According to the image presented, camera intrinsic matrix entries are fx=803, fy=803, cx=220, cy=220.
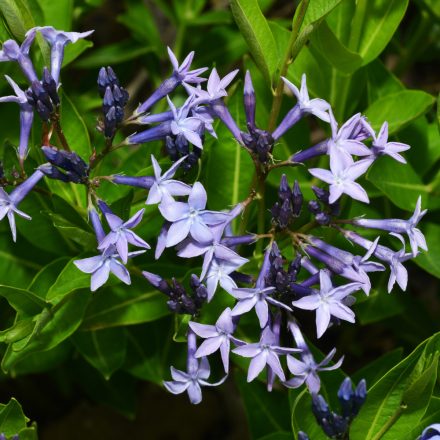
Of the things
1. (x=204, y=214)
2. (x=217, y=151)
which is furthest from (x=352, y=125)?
A: (x=217, y=151)

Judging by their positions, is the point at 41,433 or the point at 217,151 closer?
the point at 217,151

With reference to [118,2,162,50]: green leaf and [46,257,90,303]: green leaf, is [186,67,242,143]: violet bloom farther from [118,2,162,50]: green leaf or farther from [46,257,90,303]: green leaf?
[118,2,162,50]: green leaf

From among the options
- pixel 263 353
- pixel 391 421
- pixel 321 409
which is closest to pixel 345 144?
pixel 263 353

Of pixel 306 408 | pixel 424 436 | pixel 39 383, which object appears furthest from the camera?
pixel 39 383

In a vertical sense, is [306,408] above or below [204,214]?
below

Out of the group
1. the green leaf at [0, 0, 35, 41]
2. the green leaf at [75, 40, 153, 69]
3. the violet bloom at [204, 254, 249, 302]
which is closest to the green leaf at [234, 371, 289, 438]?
the violet bloom at [204, 254, 249, 302]

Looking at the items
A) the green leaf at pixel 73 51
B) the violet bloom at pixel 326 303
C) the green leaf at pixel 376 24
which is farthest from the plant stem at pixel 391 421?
the green leaf at pixel 73 51

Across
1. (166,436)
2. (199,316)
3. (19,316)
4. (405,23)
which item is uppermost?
(19,316)

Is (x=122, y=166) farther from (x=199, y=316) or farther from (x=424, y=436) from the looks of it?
(x=424, y=436)
